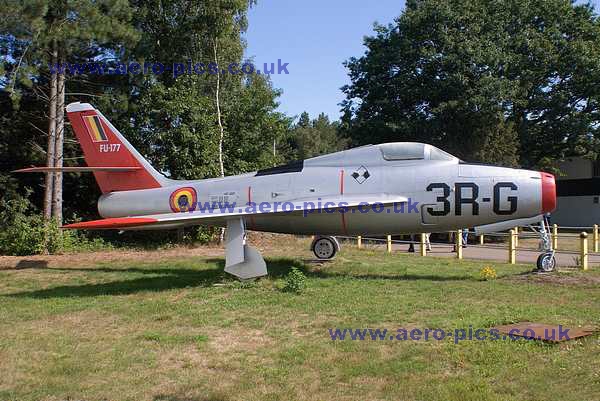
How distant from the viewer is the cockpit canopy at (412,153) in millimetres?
12438

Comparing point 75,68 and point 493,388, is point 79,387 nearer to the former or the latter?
point 493,388

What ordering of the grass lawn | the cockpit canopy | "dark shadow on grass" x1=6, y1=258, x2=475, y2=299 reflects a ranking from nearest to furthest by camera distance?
1. the grass lawn
2. "dark shadow on grass" x1=6, y1=258, x2=475, y2=299
3. the cockpit canopy

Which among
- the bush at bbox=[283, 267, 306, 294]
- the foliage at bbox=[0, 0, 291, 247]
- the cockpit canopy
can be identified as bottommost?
the bush at bbox=[283, 267, 306, 294]

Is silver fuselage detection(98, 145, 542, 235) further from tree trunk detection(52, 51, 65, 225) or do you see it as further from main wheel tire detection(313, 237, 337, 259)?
tree trunk detection(52, 51, 65, 225)

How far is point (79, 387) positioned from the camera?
5.70 m

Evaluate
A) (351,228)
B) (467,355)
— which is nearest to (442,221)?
(351,228)

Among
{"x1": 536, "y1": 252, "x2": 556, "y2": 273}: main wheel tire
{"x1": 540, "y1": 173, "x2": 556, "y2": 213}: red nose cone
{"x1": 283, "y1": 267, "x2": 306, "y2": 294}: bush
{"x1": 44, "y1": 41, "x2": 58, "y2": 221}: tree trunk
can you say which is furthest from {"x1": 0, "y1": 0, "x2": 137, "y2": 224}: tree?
{"x1": 536, "y1": 252, "x2": 556, "y2": 273}: main wheel tire

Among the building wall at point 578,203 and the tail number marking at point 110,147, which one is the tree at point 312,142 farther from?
the tail number marking at point 110,147

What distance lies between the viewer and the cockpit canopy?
1244cm

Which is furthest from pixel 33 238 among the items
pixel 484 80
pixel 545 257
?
pixel 484 80

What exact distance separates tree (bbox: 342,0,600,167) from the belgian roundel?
21922mm

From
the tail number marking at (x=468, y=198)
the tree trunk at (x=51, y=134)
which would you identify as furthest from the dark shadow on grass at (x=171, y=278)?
the tree trunk at (x=51, y=134)

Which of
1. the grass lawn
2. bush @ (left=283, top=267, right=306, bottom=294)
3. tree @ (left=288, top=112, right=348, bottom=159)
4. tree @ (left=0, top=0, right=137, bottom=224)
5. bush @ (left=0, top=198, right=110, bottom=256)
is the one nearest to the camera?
the grass lawn

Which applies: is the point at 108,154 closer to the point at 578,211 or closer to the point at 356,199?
the point at 356,199
